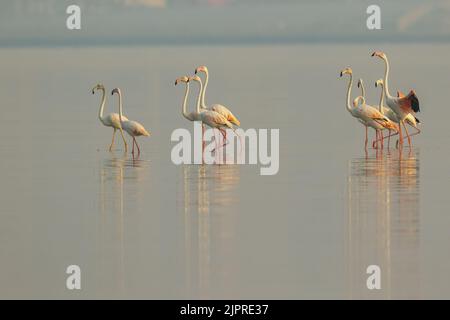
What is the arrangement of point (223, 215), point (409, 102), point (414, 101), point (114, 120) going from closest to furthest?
point (223, 215), point (414, 101), point (409, 102), point (114, 120)

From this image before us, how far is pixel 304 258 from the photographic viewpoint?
39.2 ft

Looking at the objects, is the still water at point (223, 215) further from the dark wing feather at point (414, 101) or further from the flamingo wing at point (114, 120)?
the dark wing feather at point (414, 101)

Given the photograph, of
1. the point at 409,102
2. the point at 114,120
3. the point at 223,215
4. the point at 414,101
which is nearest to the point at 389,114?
the point at 409,102

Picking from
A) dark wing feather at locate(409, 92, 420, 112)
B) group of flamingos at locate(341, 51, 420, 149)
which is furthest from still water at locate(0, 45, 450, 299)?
dark wing feather at locate(409, 92, 420, 112)

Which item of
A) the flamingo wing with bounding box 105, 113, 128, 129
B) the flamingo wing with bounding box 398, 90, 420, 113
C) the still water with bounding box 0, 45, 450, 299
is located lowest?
the still water with bounding box 0, 45, 450, 299

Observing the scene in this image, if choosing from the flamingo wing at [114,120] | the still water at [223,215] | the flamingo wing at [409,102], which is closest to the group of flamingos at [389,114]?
the flamingo wing at [409,102]

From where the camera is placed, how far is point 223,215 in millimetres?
13758

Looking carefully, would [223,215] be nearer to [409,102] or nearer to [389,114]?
[409,102]

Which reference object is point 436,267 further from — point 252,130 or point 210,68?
point 210,68

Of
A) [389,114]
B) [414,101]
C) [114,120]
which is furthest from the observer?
[389,114]

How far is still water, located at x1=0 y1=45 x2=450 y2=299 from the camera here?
11.2m

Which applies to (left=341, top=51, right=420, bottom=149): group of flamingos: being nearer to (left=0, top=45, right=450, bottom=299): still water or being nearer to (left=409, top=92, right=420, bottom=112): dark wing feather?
(left=409, top=92, right=420, bottom=112): dark wing feather

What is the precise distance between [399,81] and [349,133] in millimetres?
15400
